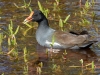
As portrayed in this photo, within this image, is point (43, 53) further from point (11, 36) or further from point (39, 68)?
point (39, 68)

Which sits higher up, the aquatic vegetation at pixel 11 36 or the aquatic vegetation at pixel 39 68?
the aquatic vegetation at pixel 11 36

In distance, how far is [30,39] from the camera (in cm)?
1194

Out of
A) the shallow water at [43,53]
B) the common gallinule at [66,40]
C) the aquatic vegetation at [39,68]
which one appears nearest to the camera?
the aquatic vegetation at [39,68]

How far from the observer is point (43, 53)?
11.2 m

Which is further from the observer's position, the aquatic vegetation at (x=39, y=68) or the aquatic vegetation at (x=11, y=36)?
the aquatic vegetation at (x=11, y=36)

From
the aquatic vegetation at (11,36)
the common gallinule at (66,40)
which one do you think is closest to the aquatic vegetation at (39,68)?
the common gallinule at (66,40)

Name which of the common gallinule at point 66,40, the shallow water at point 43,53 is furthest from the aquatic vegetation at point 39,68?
the common gallinule at point 66,40

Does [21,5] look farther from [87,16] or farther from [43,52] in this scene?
[43,52]

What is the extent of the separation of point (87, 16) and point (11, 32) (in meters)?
2.78

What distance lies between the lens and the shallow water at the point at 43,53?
9.87 meters

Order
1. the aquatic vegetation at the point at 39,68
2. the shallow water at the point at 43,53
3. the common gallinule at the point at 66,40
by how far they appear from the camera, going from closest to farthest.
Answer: the aquatic vegetation at the point at 39,68, the shallow water at the point at 43,53, the common gallinule at the point at 66,40

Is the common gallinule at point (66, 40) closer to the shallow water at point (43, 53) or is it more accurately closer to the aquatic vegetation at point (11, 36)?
the shallow water at point (43, 53)

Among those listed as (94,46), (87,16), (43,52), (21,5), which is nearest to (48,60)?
(43,52)

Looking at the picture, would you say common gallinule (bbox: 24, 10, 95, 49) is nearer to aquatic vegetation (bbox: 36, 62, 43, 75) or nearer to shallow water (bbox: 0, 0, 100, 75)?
shallow water (bbox: 0, 0, 100, 75)
